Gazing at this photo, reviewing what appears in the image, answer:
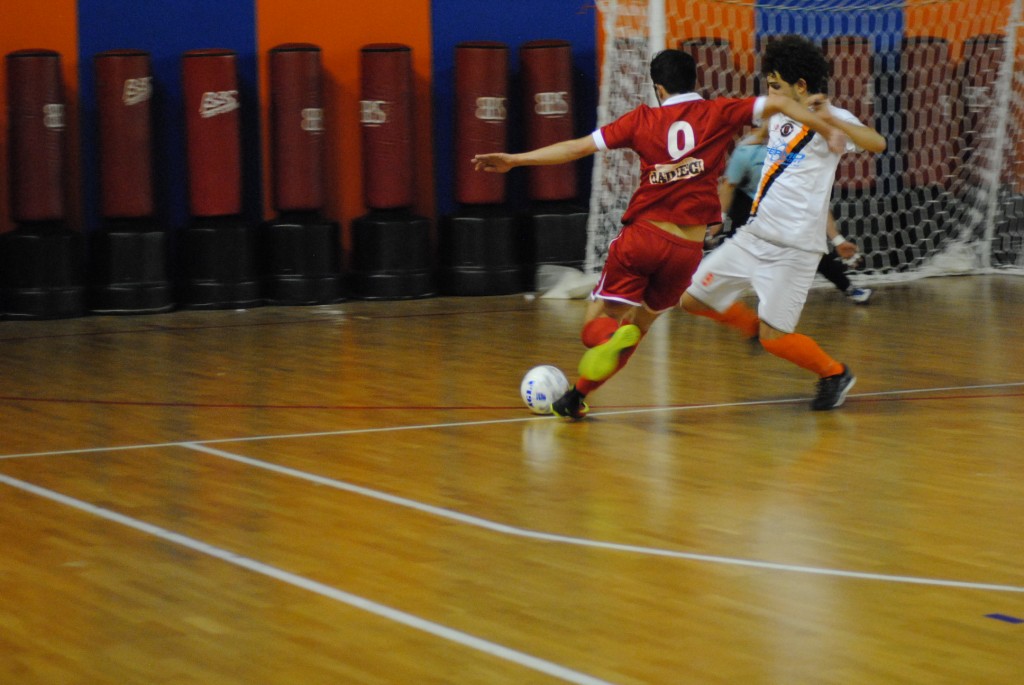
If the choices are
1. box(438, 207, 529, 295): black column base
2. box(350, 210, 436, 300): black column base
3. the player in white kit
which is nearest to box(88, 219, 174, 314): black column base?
box(350, 210, 436, 300): black column base

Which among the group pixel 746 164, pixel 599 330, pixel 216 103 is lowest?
pixel 599 330

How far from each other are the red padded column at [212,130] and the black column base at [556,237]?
237cm

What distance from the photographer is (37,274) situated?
10.7m

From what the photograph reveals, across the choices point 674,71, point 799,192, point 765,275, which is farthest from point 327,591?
point 799,192

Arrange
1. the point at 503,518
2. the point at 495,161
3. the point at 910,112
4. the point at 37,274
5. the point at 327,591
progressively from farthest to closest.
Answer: the point at 910,112
the point at 37,274
the point at 495,161
the point at 503,518
the point at 327,591

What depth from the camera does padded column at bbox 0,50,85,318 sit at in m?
10.6

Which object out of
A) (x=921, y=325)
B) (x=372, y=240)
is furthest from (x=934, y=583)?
(x=372, y=240)

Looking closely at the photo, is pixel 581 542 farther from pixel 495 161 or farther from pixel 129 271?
pixel 129 271

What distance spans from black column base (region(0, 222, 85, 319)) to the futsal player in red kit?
5.20 metres

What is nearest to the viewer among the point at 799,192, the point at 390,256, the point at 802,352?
the point at 802,352

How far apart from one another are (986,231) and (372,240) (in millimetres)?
5288

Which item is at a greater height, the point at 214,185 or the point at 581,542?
the point at 214,185

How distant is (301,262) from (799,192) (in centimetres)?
527

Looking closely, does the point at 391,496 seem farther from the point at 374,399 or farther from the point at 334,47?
the point at 334,47
